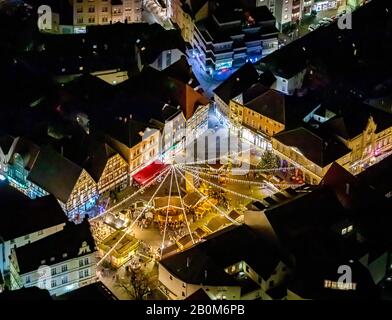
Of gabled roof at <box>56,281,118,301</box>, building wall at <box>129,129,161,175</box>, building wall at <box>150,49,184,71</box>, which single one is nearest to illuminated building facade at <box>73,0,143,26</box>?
building wall at <box>150,49,184,71</box>

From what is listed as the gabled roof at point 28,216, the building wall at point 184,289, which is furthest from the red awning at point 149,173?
the building wall at point 184,289

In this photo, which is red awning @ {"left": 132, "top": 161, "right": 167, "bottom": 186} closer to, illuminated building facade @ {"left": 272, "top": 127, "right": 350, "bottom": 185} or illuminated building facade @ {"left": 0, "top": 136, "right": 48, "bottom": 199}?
illuminated building facade @ {"left": 0, "top": 136, "right": 48, "bottom": 199}

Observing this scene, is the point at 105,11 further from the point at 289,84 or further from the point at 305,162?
the point at 305,162

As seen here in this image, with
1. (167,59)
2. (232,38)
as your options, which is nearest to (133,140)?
(167,59)

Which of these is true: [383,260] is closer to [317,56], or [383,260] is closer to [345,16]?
[317,56]

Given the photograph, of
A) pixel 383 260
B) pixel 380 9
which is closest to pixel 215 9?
pixel 380 9
